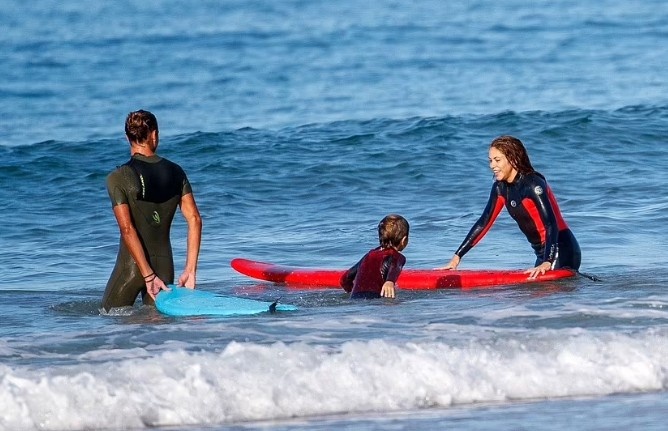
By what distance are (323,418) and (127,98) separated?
1938 cm

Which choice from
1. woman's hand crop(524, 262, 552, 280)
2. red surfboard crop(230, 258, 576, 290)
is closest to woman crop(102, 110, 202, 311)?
red surfboard crop(230, 258, 576, 290)

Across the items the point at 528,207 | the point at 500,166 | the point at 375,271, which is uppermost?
the point at 500,166

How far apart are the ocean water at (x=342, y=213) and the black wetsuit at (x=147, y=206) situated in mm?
324

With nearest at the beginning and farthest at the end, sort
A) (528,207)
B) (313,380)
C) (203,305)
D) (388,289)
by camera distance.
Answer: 1. (313,380)
2. (203,305)
3. (388,289)
4. (528,207)

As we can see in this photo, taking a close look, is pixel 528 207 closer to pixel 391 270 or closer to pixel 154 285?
pixel 391 270

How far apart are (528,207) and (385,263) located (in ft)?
4.72

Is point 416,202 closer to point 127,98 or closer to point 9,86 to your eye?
point 127,98

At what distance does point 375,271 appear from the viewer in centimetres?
857

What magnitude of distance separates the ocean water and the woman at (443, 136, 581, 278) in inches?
13.2

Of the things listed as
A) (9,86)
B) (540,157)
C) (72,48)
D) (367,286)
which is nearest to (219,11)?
(72,48)

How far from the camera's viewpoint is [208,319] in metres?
8.07

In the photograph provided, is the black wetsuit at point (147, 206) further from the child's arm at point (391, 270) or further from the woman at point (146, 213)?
the child's arm at point (391, 270)

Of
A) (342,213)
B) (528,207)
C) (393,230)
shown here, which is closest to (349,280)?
(393,230)

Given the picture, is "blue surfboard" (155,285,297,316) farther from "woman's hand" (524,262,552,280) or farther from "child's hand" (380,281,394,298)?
"woman's hand" (524,262,552,280)
